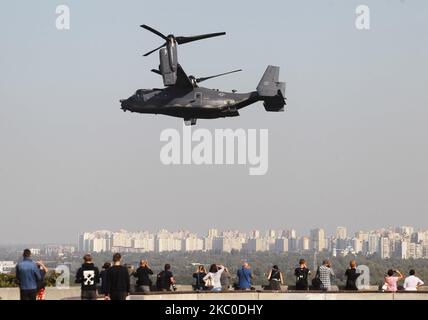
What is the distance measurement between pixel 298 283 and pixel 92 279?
8.21 metres

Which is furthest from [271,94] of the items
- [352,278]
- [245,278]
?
[245,278]

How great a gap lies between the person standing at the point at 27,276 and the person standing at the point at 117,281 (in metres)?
1.93

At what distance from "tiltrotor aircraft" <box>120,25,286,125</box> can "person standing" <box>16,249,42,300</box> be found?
44.4 m

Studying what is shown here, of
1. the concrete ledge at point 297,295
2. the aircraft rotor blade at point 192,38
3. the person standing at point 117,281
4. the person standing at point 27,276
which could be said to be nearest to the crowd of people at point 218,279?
the person standing at point 27,276

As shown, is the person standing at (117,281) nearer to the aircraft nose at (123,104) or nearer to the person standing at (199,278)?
the person standing at (199,278)

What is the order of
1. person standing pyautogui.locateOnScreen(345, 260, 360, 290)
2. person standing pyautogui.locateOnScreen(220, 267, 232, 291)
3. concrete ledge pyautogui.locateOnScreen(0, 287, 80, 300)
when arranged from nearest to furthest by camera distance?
1. concrete ledge pyautogui.locateOnScreen(0, 287, 80, 300)
2. person standing pyautogui.locateOnScreen(345, 260, 360, 290)
3. person standing pyautogui.locateOnScreen(220, 267, 232, 291)

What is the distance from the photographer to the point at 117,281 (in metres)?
29.9

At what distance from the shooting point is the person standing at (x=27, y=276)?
98.9ft

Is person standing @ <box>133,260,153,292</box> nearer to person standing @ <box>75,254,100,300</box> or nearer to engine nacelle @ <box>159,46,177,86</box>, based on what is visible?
person standing @ <box>75,254,100,300</box>

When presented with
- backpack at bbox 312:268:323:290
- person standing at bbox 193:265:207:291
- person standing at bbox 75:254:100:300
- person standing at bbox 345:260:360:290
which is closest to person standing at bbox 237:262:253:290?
person standing at bbox 193:265:207:291

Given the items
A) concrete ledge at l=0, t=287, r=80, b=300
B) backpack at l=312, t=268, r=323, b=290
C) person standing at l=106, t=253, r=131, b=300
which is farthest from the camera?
backpack at l=312, t=268, r=323, b=290

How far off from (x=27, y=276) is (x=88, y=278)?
3092mm

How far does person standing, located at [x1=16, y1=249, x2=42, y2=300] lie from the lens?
98.9ft

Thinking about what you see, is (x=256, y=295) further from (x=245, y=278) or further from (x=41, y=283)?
(x=41, y=283)
